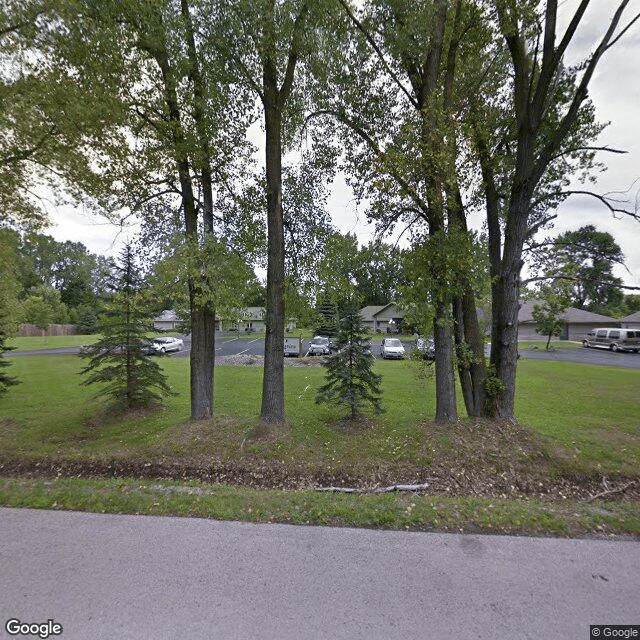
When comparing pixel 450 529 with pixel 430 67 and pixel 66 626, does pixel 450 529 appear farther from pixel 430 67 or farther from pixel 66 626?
pixel 430 67

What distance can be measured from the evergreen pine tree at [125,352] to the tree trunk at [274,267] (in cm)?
326

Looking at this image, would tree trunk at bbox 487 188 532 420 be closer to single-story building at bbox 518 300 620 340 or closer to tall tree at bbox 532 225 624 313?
tall tree at bbox 532 225 624 313

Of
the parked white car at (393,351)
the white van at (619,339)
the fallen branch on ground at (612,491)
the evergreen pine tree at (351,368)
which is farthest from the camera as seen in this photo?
the white van at (619,339)

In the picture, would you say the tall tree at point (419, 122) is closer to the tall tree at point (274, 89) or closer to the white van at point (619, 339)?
the tall tree at point (274, 89)

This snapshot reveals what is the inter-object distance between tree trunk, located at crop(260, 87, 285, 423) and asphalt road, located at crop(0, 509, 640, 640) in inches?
125

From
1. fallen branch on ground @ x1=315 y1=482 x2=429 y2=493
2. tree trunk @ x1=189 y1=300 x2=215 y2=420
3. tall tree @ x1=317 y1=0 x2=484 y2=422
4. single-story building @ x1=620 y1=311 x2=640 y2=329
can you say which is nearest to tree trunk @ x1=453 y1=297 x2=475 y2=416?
tall tree @ x1=317 y1=0 x2=484 y2=422

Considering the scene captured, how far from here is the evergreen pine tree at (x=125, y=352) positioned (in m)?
7.48

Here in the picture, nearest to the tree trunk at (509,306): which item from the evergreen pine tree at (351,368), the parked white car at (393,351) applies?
the evergreen pine tree at (351,368)

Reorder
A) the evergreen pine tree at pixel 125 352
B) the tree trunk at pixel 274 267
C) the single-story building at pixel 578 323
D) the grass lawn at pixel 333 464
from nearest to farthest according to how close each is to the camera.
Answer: the grass lawn at pixel 333 464 → the tree trunk at pixel 274 267 → the evergreen pine tree at pixel 125 352 → the single-story building at pixel 578 323

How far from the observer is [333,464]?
5.13 m

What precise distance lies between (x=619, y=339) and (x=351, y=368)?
93.3ft

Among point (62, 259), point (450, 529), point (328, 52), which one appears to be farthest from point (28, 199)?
point (62, 259)

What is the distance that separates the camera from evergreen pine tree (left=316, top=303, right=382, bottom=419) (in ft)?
21.5

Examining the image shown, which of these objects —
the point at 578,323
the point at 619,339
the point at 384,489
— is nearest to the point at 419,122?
the point at 384,489
